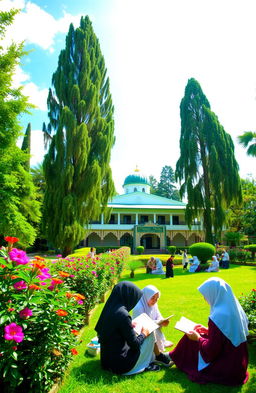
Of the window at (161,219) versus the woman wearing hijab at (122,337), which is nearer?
the woman wearing hijab at (122,337)

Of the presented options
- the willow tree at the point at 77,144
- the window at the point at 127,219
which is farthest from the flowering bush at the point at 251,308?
the window at the point at 127,219

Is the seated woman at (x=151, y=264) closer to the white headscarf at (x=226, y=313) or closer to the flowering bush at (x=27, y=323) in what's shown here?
the white headscarf at (x=226, y=313)

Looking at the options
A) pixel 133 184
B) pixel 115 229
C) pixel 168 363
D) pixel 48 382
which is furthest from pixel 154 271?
pixel 133 184

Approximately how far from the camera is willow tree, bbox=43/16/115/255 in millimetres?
13914

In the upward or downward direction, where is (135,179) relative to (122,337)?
upward

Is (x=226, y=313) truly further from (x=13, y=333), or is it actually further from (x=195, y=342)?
(x=13, y=333)

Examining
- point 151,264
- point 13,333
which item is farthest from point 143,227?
point 13,333

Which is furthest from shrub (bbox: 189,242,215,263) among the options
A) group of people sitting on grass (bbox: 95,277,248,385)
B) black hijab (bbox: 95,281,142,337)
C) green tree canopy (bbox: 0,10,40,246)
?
black hijab (bbox: 95,281,142,337)

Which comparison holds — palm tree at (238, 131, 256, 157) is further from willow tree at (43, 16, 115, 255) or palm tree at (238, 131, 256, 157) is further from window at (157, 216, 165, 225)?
window at (157, 216, 165, 225)

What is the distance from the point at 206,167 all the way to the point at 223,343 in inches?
783

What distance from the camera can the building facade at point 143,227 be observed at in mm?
28516

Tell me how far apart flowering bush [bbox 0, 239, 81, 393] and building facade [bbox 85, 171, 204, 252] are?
24976 mm

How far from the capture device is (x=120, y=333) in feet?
9.30

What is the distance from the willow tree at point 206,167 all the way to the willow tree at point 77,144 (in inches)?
307
